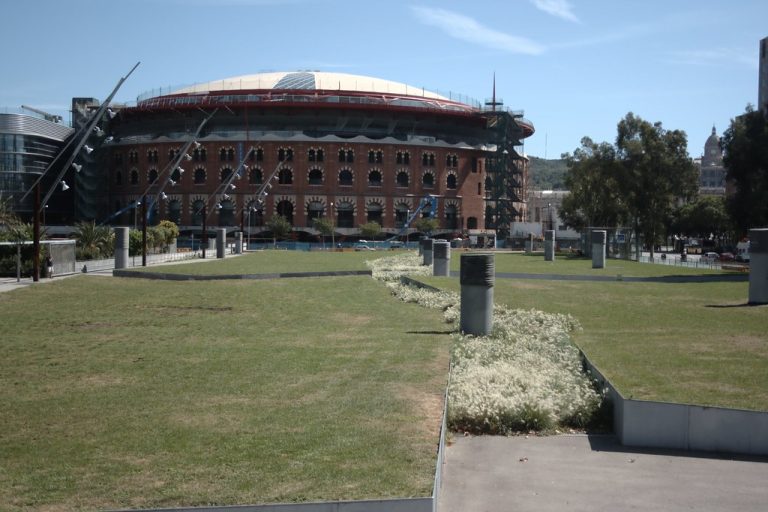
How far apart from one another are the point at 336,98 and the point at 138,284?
75.2 m

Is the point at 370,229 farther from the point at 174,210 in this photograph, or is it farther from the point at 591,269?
the point at 591,269

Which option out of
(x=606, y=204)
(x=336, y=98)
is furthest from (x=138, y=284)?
(x=336, y=98)

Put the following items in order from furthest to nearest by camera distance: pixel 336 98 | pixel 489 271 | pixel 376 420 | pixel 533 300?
pixel 336 98 < pixel 533 300 < pixel 489 271 < pixel 376 420

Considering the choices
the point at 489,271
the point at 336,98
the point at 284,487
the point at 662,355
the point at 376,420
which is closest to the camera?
the point at 284,487

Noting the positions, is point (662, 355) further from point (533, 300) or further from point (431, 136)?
point (431, 136)

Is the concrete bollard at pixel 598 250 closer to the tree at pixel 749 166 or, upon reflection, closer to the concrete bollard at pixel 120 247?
the tree at pixel 749 166

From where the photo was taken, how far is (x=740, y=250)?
82.4 metres

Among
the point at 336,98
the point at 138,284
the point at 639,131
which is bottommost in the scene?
the point at 138,284

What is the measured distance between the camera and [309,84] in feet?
367

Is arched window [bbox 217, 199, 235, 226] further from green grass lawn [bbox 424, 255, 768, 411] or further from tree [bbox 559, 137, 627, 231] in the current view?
green grass lawn [bbox 424, 255, 768, 411]

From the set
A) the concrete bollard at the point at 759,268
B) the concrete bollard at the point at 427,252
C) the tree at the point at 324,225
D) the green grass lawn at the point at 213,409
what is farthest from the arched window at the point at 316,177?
the green grass lawn at the point at 213,409

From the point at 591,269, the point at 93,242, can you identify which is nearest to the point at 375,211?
the point at 591,269

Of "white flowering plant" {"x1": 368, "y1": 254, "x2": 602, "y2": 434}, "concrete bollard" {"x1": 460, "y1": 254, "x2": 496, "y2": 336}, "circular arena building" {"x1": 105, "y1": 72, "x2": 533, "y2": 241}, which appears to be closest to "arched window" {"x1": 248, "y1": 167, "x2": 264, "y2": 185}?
"circular arena building" {"x1": 105, "y1": 72, "x2": 533, "y2": 241}

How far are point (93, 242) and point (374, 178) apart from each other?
204 ft
